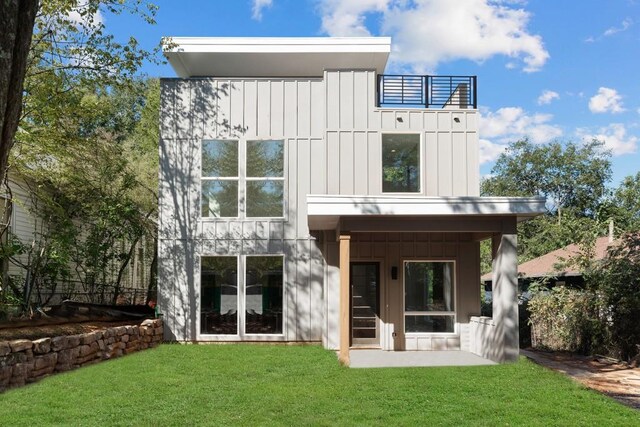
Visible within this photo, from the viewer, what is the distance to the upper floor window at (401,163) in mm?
13047

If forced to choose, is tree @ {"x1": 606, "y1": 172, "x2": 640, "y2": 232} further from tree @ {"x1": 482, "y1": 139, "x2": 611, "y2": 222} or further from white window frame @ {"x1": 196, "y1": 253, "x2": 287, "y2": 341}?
white window frame @ {"x1": 196, "y1": 253, "x2": 287, "y2": 341}

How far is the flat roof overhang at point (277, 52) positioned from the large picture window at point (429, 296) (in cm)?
538

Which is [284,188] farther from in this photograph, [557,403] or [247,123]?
[557,403]

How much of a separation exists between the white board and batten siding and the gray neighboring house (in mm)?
25

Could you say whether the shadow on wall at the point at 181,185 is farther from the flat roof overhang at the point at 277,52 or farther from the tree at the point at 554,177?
the tree at the point at 554,177

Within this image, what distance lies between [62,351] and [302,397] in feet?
14.0

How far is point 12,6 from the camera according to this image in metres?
2.12

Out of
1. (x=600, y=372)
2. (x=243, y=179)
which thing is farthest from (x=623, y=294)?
(x=243, y=179)

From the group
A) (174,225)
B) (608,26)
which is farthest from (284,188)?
(608,26)

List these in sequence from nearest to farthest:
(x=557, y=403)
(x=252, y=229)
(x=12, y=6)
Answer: (x=12, y=6) → (x=557, y=403) → (x=252, y=229)

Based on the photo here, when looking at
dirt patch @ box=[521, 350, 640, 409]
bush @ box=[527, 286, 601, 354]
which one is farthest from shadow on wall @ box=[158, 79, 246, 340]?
bush @ box=[527, 286, 601, 354]

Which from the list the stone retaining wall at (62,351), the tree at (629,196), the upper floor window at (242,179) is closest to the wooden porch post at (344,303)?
the upper floor window at (242,179)

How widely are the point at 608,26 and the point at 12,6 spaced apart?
2830cm

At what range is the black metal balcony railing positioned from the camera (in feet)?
43.4
